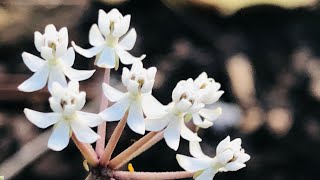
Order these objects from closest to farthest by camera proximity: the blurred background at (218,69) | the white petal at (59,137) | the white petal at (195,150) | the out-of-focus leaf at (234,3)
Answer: the white petal at (59,137)
the white petal at (195,150)
the blurred background at (218,69)
the out-of-focus leaf at (234,3)

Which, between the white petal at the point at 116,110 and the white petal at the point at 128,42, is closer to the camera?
the white petal at the point at 116,110

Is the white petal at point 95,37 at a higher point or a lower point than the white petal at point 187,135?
higher

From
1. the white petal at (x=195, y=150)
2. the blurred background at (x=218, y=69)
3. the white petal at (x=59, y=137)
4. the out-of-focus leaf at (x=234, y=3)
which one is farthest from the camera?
the out-of-focus leaf at (x=234, y=3)

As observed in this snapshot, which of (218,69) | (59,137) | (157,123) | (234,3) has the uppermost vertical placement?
(234,3)

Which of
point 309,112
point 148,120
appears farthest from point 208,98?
point 309,112

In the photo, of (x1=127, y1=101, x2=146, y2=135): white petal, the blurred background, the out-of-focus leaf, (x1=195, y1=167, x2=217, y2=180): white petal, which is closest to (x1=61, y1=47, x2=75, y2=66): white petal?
(x1=127, y1=101, x2=146, y2=135): white petal

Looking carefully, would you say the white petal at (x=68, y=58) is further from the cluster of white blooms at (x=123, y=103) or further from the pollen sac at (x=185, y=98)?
the pollen sac at (x=185, y=98)

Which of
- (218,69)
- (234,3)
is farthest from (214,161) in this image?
(234,3)

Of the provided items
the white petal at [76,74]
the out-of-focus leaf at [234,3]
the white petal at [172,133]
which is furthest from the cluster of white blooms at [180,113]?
the out-of-focus leaf at [234,3]

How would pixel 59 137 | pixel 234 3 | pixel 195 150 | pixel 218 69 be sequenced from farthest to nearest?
pixel 234 3
pixel 218 69
pixel 195 150
pixel 59 137

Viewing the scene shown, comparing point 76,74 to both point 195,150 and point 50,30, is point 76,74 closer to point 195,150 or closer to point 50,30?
point 50,30
